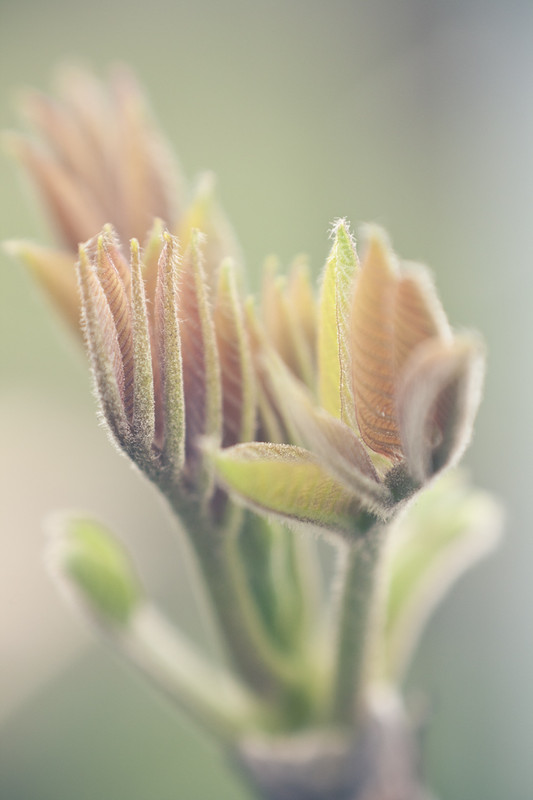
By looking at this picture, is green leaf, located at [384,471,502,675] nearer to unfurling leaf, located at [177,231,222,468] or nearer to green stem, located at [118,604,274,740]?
green stem, located at [118,604,274,740]

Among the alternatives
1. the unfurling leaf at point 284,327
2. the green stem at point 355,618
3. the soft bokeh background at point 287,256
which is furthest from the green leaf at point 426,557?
the soft bokeh background at point 287,256

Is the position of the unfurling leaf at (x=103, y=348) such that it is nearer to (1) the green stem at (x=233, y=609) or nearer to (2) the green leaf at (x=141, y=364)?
(2) the green leaf at (x=141, y=364)

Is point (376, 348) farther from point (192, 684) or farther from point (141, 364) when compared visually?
point (192, 684)

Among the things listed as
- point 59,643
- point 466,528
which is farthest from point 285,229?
point 466,528

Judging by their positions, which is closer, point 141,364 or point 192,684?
point 141,364

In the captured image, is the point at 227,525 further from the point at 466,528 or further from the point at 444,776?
the point at 444,776

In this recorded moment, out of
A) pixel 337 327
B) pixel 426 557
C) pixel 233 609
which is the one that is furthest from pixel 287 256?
pixel 337 327

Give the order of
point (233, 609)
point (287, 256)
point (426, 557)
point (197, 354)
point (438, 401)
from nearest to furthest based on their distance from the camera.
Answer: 1. point (438, 401)
2. point (197, 354)
3. point (233, 609)
4. point (426, 557)
5. point (287, 256)
